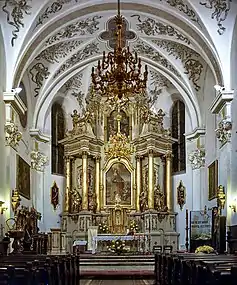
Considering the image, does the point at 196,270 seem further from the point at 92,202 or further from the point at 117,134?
the point at 92,202

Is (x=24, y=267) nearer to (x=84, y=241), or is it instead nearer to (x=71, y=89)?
(x=84, y=241)

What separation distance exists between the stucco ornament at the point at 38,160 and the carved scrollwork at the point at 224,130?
8.35m

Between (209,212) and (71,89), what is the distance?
870cm

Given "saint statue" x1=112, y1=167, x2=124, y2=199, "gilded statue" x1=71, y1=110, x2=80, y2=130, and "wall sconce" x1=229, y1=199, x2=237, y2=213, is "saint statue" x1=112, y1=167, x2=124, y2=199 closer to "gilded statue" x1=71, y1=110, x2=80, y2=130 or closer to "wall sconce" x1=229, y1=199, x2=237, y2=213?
"gilded statue" x1=71, y1=110, x2=80, y2=130

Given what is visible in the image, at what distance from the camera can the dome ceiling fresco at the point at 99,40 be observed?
20.0 metres

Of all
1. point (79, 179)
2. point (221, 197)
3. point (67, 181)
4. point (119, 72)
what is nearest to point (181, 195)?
point (79, 179)

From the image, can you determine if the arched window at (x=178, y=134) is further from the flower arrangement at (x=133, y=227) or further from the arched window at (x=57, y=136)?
the arched window at (x=57, y=136)

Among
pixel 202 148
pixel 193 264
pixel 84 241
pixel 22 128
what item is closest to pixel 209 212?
pixel 202 148

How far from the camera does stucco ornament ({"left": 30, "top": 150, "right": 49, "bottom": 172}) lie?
84.1ft

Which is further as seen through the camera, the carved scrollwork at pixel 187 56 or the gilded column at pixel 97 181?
the gilded column at pixel 97 181

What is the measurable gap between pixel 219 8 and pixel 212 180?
6.84 meters

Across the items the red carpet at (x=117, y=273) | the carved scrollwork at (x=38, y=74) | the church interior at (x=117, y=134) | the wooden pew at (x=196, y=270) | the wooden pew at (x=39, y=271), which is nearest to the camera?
the wooden pew at (x=196, y=270)

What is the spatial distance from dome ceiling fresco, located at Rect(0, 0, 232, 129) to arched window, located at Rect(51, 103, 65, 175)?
3.21 feet

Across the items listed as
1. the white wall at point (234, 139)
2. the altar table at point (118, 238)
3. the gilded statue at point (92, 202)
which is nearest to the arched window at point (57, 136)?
the gilded statue at point (92, 202)
